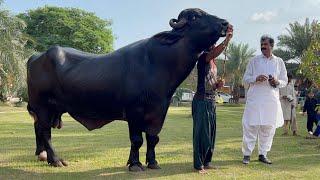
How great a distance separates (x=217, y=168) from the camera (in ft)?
24.0

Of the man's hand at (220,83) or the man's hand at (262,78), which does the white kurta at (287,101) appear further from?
the man's hand at (220,83)

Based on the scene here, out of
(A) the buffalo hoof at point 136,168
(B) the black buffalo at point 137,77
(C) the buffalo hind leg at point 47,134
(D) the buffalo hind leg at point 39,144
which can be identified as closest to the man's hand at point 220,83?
(B) the black buffalo at point 137,77

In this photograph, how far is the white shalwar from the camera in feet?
25.9

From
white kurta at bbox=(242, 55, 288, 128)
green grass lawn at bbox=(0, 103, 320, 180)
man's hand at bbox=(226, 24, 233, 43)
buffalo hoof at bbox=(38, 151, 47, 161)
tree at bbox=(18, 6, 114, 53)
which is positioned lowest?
green grass lawn at bbox=(0, 103, 320, 180)

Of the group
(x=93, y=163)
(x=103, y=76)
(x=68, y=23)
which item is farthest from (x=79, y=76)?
(x=68, y=23)

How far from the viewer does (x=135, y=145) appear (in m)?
6.86

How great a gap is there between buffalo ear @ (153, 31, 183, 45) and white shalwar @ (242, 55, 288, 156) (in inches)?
73.1

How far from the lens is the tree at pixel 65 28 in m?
57.7

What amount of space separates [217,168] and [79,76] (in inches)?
99.9

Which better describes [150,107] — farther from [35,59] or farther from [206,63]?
[35,59]

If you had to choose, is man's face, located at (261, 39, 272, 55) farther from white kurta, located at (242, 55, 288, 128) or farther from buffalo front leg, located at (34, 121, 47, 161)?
buffalo front leg, located at (34, 121, 47, 161)

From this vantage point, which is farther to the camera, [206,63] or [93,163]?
[93,163]

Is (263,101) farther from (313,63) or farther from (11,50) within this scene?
(11,50)

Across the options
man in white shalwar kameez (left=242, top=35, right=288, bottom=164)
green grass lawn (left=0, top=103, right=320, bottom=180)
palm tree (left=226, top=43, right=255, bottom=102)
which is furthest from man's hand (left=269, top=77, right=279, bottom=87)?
palm tree (left=226, top=43, right=255, bottom=102)
